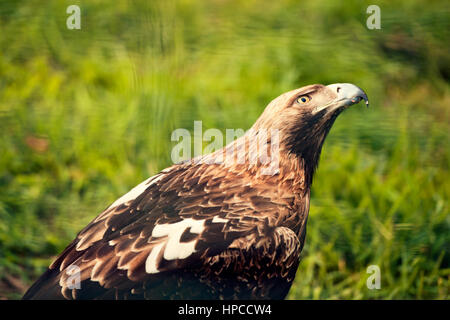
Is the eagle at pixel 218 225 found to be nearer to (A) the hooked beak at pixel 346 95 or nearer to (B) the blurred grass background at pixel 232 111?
(A) the hooked beak at pixel 346 95

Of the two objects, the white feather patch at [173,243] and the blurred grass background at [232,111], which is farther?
the blurred grass background at [232,111]

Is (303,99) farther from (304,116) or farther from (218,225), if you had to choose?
(218,225)

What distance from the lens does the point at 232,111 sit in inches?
76.7

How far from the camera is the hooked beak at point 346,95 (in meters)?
1.40

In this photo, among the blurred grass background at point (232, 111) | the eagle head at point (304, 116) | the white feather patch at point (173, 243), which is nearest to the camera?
the white feather patch at point (173, 243)

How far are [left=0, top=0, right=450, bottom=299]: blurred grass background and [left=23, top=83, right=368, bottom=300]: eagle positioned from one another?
280mm

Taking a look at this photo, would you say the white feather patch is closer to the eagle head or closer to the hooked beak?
the eagle head

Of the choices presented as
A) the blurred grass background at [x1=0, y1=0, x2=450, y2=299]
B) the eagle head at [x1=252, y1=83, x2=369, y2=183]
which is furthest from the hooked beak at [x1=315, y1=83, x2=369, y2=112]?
the blurred grass background at [x1=0, y1=0, x2=450, y2=299]

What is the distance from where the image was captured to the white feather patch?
1322 mm

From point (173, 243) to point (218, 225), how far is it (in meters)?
0.12

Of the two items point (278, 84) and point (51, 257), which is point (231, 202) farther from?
point (51, 257)

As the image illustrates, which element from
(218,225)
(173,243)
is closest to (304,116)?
(218,225)

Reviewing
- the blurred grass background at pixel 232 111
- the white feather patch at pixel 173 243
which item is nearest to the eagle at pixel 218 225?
the white feather patch at pixel 173 243

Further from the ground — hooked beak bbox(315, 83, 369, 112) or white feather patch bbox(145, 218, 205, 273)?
hooked beak bbox(315, 83, 369, 112)
